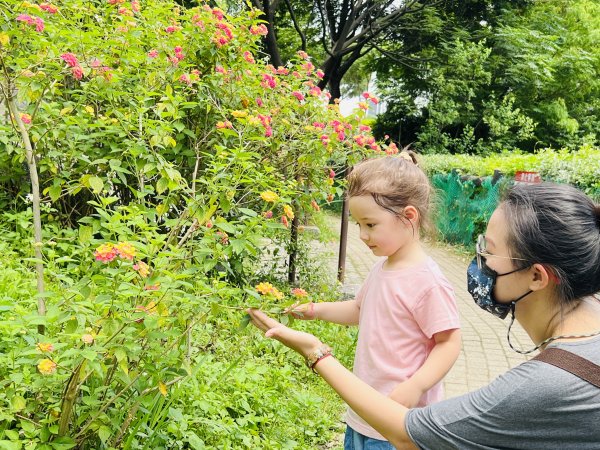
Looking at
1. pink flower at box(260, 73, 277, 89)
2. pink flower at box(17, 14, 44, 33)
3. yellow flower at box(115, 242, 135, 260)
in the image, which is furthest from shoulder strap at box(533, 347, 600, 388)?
pink flower at box(260, 73, 277, 89)

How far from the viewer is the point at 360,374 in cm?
205

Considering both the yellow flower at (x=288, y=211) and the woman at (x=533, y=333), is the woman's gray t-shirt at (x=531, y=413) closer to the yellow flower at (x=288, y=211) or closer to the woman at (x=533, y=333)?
the woman at (x=533, y=333)

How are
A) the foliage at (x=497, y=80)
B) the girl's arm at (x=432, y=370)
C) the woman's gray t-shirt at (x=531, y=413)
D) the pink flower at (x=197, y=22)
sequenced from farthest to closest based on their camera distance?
the foliage at (x=497, y=80)
the pink flower at (x=197, y=22)
the girl's arm at (x=432, y=370)
the woman's gray t-shirt at (x=531, y=413)

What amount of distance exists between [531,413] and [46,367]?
1347mm

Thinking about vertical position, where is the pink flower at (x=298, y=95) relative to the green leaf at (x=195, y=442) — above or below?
above

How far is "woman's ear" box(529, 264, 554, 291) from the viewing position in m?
1.43

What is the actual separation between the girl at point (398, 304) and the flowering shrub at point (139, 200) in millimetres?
307

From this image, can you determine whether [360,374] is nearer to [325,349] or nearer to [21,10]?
[325,349]

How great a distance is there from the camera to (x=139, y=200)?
9.38ft

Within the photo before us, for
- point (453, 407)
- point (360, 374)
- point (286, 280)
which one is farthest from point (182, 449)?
point (286, 280)

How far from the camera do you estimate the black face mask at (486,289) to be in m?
1.56

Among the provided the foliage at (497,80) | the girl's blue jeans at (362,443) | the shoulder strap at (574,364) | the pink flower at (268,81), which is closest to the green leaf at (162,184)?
the girl's blue jeans at (362,443)

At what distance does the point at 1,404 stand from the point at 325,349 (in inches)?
46.4

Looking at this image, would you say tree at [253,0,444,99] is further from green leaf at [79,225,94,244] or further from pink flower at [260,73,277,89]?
green leaf at [79,225,94,244]
